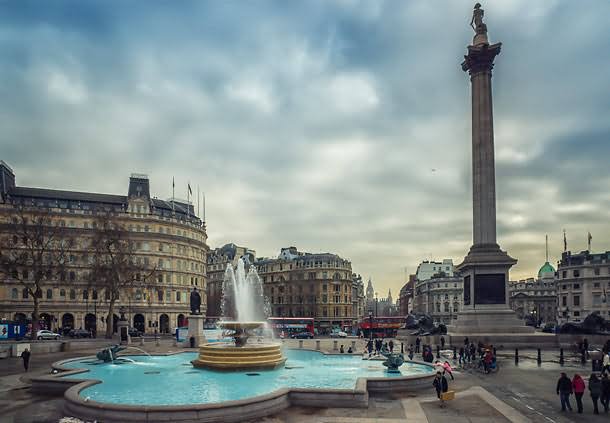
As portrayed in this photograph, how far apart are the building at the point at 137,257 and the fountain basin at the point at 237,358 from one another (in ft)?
144

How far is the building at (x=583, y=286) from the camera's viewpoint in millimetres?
96562

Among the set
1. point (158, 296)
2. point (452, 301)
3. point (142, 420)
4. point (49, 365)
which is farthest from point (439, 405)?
point (452, 301)

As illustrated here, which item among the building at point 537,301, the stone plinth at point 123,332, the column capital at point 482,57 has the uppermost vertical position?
the column capital at point 482,57

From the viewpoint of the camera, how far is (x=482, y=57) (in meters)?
52.0

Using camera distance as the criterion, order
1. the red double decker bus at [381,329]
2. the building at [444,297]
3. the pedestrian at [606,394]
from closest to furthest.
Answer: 1. the pedestrian at [606,394]
2. the red double decker bus at [381,329]
3. the building at [444,297]

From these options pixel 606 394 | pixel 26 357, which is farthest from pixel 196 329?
pixel 606 394

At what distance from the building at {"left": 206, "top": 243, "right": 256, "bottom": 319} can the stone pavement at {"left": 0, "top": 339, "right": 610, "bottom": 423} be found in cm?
10001

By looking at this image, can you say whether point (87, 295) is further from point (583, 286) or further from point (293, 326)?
point (583, 286)

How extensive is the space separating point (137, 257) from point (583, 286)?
8366cm

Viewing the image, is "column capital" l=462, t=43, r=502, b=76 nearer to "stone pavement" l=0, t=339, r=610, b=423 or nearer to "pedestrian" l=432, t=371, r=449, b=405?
"stone pavement" l=0, t=339, r=610, b=423

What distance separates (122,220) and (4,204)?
16550 millimetres

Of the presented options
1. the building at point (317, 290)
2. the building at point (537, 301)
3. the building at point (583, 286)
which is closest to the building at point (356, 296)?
the building at point (317, 290)

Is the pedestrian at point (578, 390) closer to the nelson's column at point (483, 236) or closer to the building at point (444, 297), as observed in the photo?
the nelson's column at point (483, 236)

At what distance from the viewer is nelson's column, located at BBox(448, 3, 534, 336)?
45.2 m
